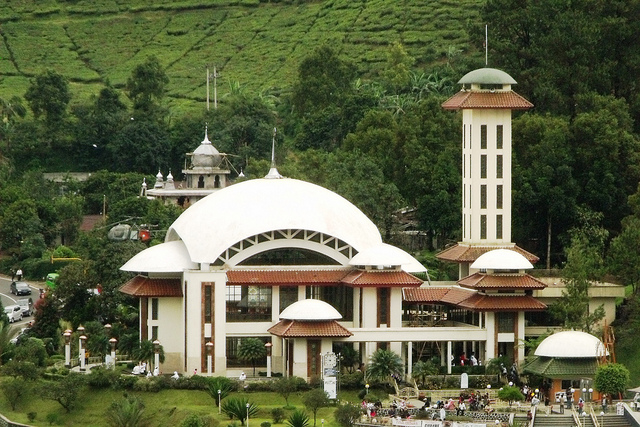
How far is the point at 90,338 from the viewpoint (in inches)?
3661

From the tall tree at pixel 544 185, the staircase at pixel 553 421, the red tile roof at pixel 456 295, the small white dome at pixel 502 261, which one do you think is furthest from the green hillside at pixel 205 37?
the staircase at pixel 553 421

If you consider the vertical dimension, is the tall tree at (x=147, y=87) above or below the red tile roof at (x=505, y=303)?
above

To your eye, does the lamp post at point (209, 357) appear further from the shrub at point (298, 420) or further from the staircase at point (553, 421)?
the staircase at point (553, 421)

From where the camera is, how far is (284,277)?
291 feet

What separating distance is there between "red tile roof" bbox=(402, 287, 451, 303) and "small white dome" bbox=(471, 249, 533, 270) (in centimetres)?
360

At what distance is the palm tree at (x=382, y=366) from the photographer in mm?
84938

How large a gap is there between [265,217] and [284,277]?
8.99ft

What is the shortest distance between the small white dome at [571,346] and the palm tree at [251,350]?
38.8 ft

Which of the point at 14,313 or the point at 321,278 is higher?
the point at 321,278

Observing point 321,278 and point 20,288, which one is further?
point 20,288

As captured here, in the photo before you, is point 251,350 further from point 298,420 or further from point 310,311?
point 298,420

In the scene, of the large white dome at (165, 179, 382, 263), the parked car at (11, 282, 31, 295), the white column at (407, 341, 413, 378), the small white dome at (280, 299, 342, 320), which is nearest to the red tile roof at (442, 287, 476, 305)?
the white column at (407, 341, 413, 378)

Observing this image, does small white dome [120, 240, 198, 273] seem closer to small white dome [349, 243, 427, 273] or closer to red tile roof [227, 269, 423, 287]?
red tile roof [227, 269, 423, 287]

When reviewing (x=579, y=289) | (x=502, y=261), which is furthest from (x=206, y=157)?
(x=579, y=289)
